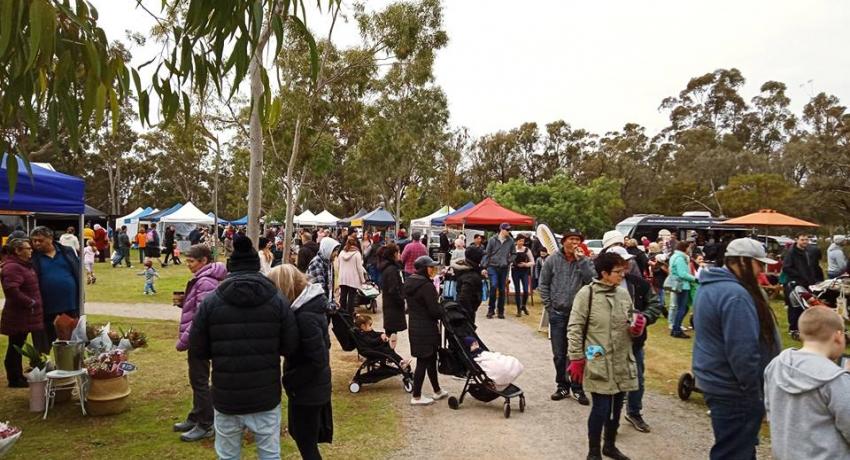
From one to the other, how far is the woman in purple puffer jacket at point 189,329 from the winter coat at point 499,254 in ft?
23.3

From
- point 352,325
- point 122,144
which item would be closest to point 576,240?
point 352,325

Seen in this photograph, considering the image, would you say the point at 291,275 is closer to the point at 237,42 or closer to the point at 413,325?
the point at 237,42

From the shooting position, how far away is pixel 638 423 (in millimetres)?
5105

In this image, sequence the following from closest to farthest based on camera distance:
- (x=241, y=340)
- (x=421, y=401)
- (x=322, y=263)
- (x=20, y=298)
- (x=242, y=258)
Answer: (x=241, y=340) → (x=242, y=258) → (x=20, y=298) → (x=421, y=401) → (x=322, y=263)

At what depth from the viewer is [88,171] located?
54.4 m

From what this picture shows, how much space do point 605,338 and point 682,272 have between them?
5906mm

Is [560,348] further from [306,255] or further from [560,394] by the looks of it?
[306,255]

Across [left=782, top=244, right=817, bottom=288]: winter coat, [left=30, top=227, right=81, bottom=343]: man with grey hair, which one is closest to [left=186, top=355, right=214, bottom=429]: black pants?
[left=30, top=227, right=81, bottom=343]: man with grey hair

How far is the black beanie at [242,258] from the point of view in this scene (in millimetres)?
3262

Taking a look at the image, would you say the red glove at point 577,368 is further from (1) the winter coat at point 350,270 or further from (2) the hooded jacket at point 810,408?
(1) the winter coat at point 350,270

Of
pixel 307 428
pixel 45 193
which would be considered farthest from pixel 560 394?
pixel 45 193

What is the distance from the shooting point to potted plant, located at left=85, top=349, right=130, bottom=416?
515cm

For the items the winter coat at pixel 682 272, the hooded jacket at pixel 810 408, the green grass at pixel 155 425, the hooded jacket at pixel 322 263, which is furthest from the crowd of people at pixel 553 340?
the winter coat at pixel 682 272

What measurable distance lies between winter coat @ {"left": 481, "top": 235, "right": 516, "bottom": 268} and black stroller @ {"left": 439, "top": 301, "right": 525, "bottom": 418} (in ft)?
17.8
